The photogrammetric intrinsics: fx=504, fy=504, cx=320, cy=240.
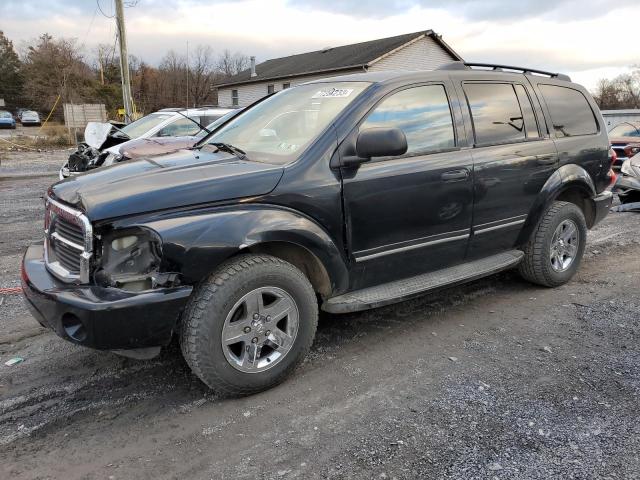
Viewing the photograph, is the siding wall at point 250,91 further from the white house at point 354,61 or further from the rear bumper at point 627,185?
the rear bumper at point 627,185

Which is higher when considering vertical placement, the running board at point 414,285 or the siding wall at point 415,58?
the siding wall at point 415,58

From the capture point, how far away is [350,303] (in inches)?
130

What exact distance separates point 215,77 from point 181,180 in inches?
2479

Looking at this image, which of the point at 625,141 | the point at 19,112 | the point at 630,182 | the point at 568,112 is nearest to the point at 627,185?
the point at 630,182

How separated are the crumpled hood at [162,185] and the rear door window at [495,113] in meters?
1.82

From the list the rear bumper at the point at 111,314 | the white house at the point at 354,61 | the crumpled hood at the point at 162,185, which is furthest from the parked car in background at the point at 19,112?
the rear bumper at the point at 111,314

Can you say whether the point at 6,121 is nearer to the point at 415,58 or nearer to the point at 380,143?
the point at 415,58

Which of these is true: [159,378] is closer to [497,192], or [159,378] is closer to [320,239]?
[320,239]

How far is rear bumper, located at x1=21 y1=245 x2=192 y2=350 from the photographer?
→ 8.30 ft

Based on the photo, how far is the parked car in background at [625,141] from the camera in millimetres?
12461

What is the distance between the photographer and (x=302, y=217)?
3.07m

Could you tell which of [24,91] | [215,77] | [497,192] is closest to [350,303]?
[497,192]

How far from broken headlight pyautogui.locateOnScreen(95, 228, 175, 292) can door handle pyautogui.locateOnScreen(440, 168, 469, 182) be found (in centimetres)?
208

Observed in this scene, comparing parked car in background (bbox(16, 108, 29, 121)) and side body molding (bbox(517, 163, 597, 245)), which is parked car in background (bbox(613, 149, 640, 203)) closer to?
side body molding (bbox(517, 163, 597, 245))
